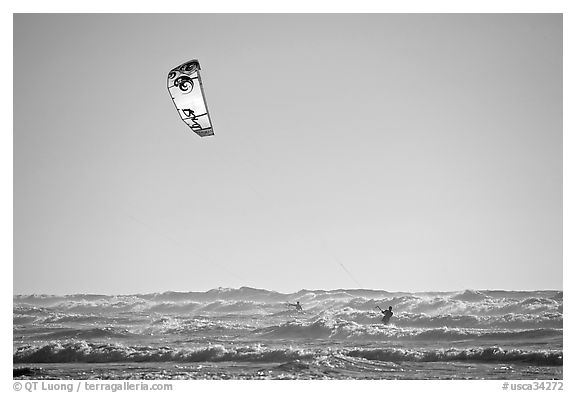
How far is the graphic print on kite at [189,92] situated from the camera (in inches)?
307

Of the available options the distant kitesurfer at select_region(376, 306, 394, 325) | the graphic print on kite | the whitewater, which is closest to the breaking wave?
the whitewater

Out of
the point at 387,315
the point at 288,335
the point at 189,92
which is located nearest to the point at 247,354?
the point at 288,335

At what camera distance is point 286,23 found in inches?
343

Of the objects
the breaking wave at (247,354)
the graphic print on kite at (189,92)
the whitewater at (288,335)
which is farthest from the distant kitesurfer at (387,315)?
the graphic print on kite at (189,92)

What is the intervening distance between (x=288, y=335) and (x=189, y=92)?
281cm

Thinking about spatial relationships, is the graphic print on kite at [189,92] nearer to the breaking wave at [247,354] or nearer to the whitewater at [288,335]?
the whitewater at [288,335]

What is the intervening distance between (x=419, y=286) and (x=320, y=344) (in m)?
1.34

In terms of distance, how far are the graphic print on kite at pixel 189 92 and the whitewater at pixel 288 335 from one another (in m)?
2.15

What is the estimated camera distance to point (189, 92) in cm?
784

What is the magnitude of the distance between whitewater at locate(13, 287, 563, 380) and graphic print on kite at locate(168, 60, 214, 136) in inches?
84.7

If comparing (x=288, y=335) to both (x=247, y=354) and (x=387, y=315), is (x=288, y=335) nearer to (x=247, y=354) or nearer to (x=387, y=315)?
(x=247, y=354)

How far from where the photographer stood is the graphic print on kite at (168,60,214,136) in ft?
25.6
